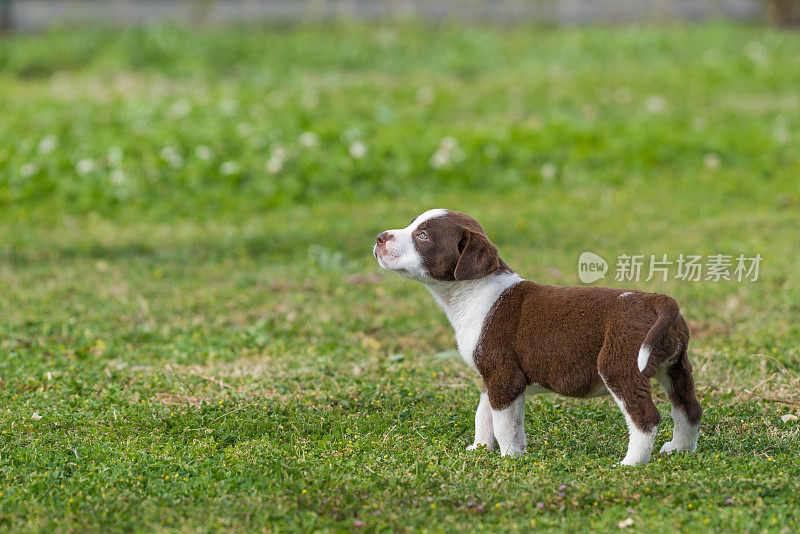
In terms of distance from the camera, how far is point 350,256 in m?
10.8

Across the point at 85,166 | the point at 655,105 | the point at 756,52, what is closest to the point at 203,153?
the point at 85,166

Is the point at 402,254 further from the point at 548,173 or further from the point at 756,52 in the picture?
the point at 756,52

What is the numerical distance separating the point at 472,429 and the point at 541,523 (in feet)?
4.67

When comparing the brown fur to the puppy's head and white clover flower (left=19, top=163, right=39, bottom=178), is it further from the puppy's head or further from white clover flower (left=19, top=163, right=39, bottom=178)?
white clover flower (left=19, top=163, right=39, bottom=178)

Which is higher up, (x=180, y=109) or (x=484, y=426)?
(x=180, y=109)

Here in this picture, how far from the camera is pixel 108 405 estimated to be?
630 cm

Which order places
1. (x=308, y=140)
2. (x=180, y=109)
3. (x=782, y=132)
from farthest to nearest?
(x=180, y=109), (x=782, y=132), (x=308, y=140)

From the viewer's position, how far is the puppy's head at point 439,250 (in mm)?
5184

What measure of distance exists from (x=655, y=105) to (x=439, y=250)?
39.2 ft

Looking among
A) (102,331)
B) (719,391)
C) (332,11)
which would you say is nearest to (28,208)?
(102,331)

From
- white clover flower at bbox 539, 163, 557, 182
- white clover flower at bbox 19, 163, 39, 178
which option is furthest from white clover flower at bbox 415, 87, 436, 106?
white clover flower at bbox 19, 163, 39, 178

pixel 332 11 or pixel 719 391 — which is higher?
pixel 332 11

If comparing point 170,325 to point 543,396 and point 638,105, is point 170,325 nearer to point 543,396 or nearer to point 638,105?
point 543,396

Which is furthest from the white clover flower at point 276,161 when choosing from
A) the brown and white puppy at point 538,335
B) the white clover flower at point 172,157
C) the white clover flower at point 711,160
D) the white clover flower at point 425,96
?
the brown and white puppy at point 538,335
